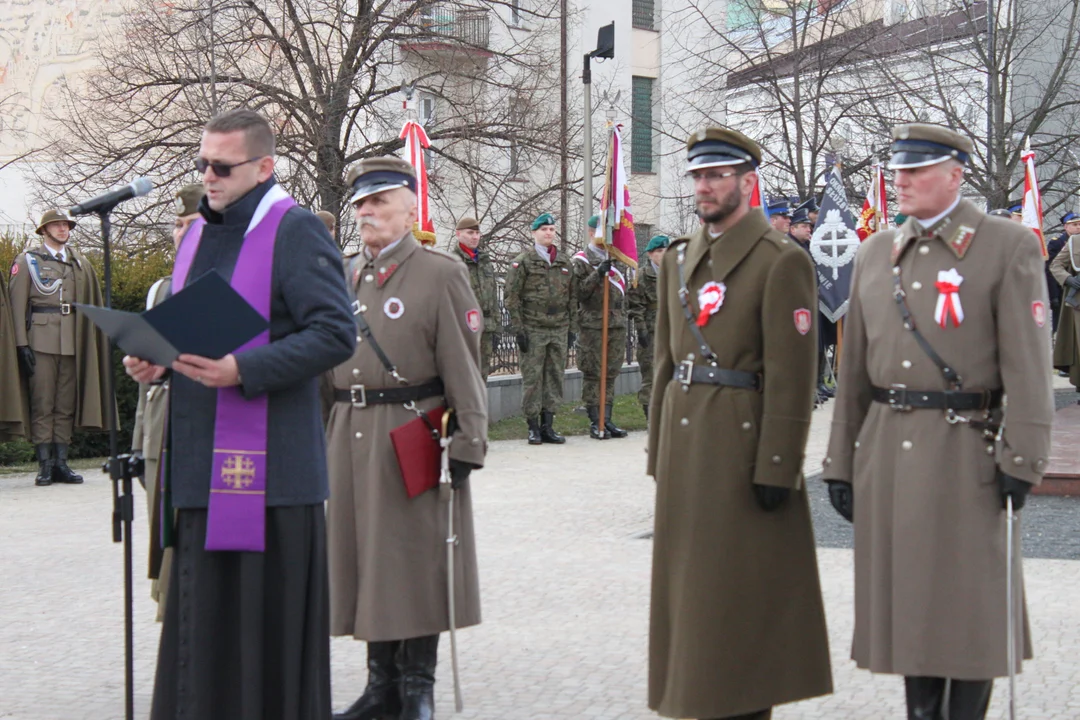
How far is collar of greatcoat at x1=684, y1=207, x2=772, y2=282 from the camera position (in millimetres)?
4711

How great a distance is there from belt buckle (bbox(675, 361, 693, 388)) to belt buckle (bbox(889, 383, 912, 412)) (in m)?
0.66

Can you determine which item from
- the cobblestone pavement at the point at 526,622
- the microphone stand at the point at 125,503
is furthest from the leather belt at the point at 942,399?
the microphone stand at the point at 125,503

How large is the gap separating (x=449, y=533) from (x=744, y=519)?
1339 millimetres

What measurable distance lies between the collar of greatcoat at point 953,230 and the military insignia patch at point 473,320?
1.64 metres

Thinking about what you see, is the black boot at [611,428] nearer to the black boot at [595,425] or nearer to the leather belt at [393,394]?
the black boot at [595,425]

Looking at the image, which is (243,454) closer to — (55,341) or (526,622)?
(526,622)

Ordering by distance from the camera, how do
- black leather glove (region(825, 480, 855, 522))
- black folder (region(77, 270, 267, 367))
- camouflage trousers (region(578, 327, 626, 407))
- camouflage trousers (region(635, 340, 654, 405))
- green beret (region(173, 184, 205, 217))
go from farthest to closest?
1. camouflage trousers (region(635, 340, 654, 405))
2. camouflage trousers (region(578, 327, 626, 407))
3. green beret (region(173, 184, 205, 217))
4. black leather glove (region(825, 480, 855, 522))
5. black folder (region(77, 270, 267, 367))

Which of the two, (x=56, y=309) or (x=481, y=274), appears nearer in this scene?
(x=56, y=309)

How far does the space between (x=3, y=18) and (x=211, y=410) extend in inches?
1132

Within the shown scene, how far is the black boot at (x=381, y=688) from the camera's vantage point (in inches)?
216

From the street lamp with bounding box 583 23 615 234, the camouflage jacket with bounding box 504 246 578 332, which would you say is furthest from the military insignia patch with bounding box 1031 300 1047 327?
the street lamp with bounding box 583 23 615 234

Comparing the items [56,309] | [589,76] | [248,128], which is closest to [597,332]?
[589,76]

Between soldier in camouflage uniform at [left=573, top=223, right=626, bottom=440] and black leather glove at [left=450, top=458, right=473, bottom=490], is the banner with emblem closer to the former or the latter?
soldier in camouflage uniform at [left=573, top=223, right=626, bottom=440]

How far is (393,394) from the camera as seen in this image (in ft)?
17.9
